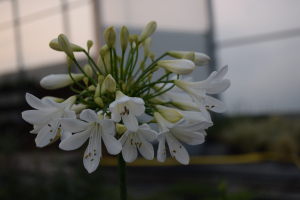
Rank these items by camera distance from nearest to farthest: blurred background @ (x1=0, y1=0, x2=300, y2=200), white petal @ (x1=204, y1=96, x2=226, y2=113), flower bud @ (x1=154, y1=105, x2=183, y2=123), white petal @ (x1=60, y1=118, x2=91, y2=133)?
1. white petal @ (x1=60, y1=118, x2=91, y2=133)
2. flower bud @ (x1=154, y1=105, x2=183, y2=123)
3. white petal @ (x1=204, y1=96, x2=226, y2=113)
4. blurred background @ (x1=0, y1=0, x2=300, y2=200)

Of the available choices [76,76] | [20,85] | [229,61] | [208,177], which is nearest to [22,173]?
[76,76]

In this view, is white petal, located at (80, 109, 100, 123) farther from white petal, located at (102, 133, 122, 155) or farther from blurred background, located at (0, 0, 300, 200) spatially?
blurred background, located at (0, 0, 300, 200)

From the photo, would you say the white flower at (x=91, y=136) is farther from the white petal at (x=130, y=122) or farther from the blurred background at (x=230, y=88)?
the blurred background at (x=230, y=88)

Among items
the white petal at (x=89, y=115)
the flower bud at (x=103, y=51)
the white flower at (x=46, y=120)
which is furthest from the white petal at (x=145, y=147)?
the flower bud at (x=103, y=51)

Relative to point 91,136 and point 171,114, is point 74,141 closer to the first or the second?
point 91,136

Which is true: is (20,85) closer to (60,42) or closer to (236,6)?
(236,6)

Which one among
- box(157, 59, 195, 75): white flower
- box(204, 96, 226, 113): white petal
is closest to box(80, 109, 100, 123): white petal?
box(157, 59, 195, 75): white flower
